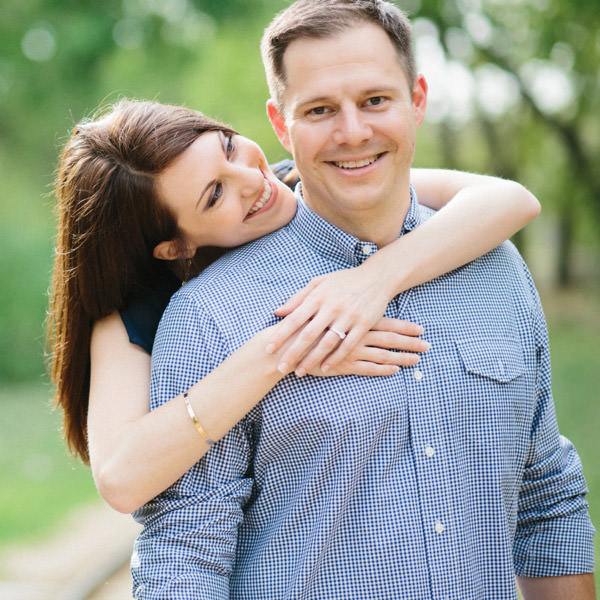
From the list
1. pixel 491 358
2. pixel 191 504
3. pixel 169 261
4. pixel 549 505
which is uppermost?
pixel 169 261

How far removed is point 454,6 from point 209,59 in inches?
168

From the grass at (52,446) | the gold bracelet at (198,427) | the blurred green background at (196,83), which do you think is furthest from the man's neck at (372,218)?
the blurred green background at (196,83)

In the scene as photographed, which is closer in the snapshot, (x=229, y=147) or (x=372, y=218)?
(x=372, y=218)

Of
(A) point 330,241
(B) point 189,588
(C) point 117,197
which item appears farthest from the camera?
(C) point 117,197

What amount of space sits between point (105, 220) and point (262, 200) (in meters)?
0.47

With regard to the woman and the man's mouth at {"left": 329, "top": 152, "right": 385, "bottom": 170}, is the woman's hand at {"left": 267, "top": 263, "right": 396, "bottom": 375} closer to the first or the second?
the woman

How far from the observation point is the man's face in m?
2.15

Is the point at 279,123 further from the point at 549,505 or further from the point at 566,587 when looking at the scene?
the point at 566,587

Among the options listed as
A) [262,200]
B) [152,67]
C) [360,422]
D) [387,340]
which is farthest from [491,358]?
[152,67]

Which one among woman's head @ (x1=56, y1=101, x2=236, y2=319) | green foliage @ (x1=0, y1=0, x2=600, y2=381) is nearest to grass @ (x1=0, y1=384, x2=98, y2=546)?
green foliage @ (x1=0, y1=0, x2=600, y2=381)

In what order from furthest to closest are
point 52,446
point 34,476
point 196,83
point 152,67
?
1. point 196,83
2. point 152,67
3. point 52,446
4. point 34,476

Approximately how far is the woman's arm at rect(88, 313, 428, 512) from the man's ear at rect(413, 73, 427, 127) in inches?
24.8

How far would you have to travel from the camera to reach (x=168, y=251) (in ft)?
8.54

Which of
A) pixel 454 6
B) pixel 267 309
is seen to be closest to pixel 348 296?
pixel 267 309
